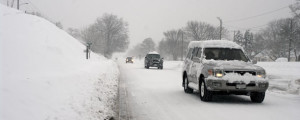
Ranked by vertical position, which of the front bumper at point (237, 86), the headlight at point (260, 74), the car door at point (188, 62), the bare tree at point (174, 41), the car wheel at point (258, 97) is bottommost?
the car wheel at point (258, 97)

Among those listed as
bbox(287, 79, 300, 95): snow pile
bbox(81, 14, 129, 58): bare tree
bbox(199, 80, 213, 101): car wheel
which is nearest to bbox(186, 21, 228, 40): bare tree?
bbox(81, 14, 129, 58): bare tree

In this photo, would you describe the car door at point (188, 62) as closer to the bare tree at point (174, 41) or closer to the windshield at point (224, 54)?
the windshield at point (224, 54)

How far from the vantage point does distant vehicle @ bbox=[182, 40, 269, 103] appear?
10977 millimetres

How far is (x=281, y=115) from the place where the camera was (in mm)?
9094

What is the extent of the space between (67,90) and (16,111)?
4.20m

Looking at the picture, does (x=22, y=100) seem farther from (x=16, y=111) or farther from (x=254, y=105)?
(x=254, y=105)

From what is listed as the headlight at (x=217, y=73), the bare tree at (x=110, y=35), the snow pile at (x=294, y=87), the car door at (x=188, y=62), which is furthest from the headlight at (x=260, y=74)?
the bare tree at (x=110, y=35)

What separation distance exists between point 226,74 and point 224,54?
200 cm

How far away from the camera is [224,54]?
12.9 m

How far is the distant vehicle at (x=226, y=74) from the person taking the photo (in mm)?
10977

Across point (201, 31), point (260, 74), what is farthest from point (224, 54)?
point (201, 31)

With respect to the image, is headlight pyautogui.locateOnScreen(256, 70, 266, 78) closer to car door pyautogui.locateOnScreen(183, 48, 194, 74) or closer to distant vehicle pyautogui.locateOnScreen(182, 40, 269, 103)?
distant vehicle pyautogui.locateOnScreen(182, 40, 269, 103)

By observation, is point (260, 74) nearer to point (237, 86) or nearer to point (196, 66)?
point (237, 86)

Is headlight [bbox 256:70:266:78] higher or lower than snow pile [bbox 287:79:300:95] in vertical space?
higher
